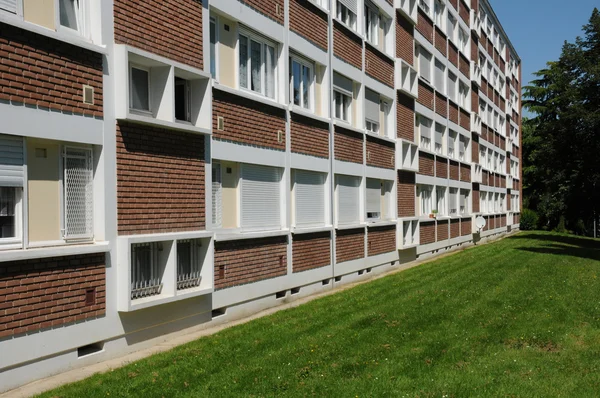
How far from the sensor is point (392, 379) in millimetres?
7285

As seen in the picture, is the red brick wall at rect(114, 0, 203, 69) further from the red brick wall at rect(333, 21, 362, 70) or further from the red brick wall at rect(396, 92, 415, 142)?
the red brick wall at rect(396, 92, 415, 142)

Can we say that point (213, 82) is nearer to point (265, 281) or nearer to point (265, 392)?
point (265, 281)

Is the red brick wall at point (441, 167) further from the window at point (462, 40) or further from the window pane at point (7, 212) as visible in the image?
the window pane at point (7, 212)

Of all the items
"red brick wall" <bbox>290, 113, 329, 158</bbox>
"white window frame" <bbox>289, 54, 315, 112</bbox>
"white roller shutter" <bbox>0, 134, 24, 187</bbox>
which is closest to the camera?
"white roller shutter" <bbox>0, 134, 24, 187</bbox>

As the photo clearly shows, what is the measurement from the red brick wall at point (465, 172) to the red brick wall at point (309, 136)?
19.1m

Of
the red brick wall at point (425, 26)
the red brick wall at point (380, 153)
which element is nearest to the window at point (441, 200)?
the red brick wall at point (425, 26)

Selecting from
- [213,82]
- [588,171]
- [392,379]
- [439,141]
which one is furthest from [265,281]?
[588,171]

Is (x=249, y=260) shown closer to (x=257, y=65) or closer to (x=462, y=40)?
(x=257, y=65)

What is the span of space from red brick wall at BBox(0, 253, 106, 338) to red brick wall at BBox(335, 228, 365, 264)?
915cm

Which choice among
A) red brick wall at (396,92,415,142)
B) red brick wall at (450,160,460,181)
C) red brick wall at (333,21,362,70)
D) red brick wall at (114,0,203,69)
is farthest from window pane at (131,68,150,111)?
red brick wall at (450,160,460,181)

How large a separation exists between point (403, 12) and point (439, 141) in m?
8.48

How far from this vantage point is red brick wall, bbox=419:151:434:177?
25797mm

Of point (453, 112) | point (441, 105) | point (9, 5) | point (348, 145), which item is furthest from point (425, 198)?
point (9, 5)

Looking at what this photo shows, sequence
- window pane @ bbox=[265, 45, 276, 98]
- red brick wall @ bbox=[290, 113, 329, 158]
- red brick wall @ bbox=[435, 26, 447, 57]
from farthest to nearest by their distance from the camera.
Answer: red brick wall @ bbox=[435, 26, 447, 57] < red brick wall @ bbox=[290, 113, 329, 158] < window pane @ bbox=[265, 45, 276, 98]
